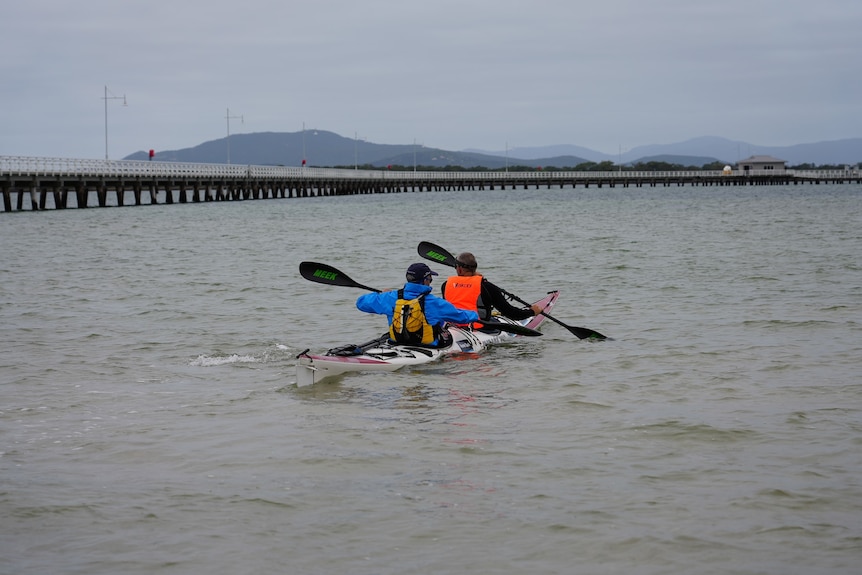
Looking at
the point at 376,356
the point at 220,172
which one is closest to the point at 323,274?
the point at 376,356

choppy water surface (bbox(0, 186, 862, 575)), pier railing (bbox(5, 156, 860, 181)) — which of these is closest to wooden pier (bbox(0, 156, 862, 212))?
pier railing (bbox(5, 156, 860, 181))

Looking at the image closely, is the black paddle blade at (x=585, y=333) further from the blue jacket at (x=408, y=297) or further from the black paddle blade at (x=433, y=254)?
the blue jacket at (x=408, y=297)

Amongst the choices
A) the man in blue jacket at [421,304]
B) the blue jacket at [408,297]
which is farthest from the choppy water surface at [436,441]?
the blue jacket at [408,297]

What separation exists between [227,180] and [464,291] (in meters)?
73.8

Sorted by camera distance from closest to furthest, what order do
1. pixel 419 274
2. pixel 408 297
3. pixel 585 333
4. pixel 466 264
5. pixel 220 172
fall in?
pixel 419 274 → pixel 408 297 → pixel 466 264 → pixel 585 333 → pixel 220 172

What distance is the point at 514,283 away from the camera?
2314cm

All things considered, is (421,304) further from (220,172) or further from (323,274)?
(220,172)

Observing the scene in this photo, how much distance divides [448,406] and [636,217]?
158 feet

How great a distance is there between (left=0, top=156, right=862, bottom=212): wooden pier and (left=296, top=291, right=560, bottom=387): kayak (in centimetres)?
4653

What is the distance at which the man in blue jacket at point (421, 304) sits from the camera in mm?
11484

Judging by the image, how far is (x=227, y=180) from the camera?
84250 mm

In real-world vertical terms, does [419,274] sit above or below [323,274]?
above

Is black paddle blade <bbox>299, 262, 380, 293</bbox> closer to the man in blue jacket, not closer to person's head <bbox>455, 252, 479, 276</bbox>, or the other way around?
person's head <bbox>455, 252, 479, 276</bbox>

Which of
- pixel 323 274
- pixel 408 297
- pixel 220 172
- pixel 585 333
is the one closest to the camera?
pixel 408 297
